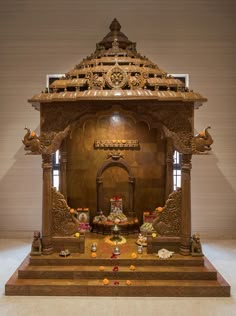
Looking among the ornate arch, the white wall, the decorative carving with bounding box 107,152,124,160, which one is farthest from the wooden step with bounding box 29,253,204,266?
the white wall

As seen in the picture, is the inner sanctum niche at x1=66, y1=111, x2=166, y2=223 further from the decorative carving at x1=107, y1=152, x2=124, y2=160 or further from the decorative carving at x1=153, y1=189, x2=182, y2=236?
the decorative carving at x1=153, y1=189, x2=182, y2=236

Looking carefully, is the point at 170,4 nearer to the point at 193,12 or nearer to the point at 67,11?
the point at 193,12

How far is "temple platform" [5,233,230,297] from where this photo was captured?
4.59 meters

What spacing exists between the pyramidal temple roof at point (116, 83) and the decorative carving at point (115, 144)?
162 centimetres

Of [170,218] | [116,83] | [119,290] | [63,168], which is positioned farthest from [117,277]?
[116,83]

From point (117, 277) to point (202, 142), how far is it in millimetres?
2374

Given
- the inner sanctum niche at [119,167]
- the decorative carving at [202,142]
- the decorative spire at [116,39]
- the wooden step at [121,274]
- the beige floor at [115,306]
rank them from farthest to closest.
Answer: the inner sanctum niche at [119,167], the decorative spire at [116,39], the decorative carving at [202,142], the wooden step at [121,274], the beige floor at [115,306]

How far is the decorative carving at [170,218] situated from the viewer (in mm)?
5207

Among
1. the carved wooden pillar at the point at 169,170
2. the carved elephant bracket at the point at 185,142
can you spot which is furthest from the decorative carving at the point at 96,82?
the carved wooden pillar at the point at 169,170

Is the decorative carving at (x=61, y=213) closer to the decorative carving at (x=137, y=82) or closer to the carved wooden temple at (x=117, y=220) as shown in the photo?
the carved wooden temple at (x=117, y=220)

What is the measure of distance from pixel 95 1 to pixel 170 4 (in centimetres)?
165

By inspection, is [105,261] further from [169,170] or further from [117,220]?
[169,170]

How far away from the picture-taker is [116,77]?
5.03 meters

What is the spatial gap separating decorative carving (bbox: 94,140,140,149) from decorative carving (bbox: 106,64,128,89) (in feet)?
5.80
